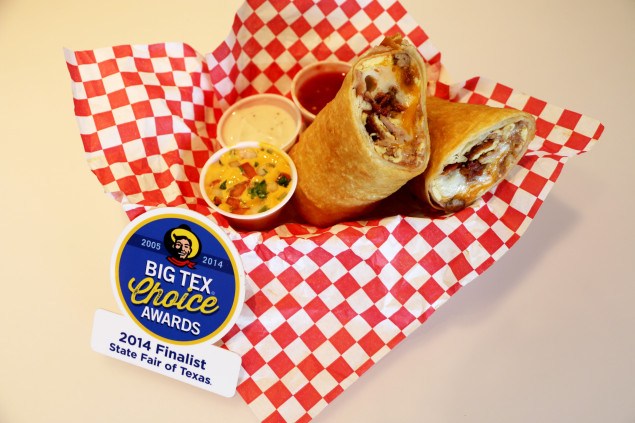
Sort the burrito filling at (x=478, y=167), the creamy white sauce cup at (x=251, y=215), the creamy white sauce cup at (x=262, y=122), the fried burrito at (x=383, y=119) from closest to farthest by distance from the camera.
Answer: the fried burrito at (x=383, y=119) < the burrito filling at (x=478, y=167) < the creamy white sauce cup at (x=251, y=215) < the creamy white sauce cup at (x=262, y=122)

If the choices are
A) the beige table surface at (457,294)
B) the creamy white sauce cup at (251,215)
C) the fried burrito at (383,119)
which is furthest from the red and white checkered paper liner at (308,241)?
the fried burrito at (383,119)

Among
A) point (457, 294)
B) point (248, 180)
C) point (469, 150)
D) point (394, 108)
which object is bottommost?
point (457, 294)

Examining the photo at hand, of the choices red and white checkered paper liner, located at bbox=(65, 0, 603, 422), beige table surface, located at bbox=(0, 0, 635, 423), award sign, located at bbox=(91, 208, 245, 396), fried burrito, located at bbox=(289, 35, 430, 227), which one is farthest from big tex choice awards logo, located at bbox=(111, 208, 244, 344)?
fried burrito, located at bbox=(289, 35, 430, 227)

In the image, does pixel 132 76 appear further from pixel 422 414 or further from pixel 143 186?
pixel 422 414

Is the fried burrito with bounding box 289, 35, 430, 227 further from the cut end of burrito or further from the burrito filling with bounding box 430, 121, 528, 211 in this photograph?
the burrito filling with bounding box 430, 121, 528, 211

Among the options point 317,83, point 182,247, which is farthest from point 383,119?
point 182,247

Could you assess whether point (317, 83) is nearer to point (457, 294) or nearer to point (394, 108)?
point (394, 108)

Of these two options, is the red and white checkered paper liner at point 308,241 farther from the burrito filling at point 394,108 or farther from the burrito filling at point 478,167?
the burrito filling at point 394,108
